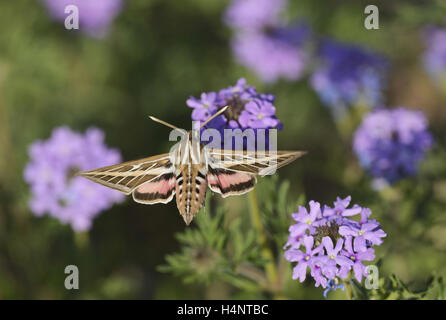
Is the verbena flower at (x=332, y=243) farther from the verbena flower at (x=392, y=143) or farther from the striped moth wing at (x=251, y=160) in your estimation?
the verbena flower at (x=392, y=143)

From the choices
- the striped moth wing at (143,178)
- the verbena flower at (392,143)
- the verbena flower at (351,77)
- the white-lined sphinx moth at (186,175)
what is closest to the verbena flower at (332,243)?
the white-lined sphinx moth at (186,175)

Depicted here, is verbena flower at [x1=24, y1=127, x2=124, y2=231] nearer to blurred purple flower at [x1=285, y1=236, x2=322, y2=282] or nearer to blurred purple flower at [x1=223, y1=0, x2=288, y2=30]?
blurred purple flower at [x1=285, y1=236, x2=322, y2=282]

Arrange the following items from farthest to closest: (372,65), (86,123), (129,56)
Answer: (129,56) < (86,123) < (372,65)

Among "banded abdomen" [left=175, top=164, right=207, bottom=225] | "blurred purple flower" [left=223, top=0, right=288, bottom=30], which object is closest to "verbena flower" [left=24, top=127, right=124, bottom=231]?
"banded abdomen" [left=175, top=164, right=207, bottom=225]

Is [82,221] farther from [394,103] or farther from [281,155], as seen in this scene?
[394,103]

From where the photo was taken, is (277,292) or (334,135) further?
(334,135)

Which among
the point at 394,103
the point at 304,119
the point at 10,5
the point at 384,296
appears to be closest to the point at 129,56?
the point at 10,5
